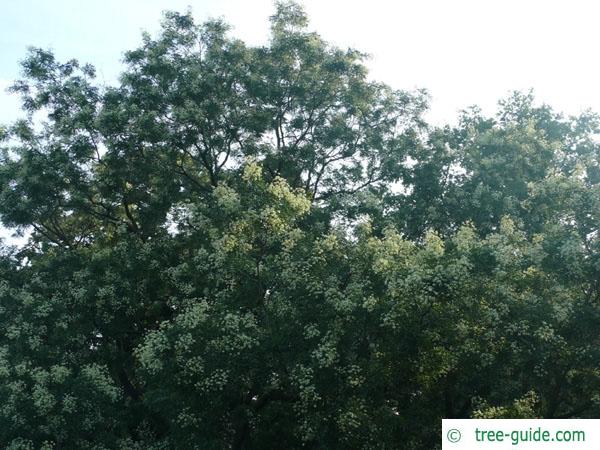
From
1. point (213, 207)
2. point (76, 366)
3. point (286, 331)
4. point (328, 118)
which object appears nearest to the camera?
point (286, 331)

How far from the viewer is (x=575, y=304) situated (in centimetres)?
1661

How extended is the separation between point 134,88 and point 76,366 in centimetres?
1004

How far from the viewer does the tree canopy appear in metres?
15.6

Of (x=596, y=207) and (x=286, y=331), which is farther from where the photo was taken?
(x=596, y=207)

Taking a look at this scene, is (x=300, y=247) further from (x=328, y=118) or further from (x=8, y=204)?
(x=8, y=204)

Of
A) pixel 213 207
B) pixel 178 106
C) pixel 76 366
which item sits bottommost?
pixel 76 366

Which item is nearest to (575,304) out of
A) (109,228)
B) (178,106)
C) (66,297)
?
(178,106)

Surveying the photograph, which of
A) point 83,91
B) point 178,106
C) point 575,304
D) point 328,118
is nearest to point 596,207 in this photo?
point 575,304

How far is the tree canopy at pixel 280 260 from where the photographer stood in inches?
616

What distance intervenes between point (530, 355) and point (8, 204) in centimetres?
1767

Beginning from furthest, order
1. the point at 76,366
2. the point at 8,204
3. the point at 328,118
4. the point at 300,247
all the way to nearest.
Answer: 1. the point at 328,118
2. the point at 8,204
3. the point at 76,366
4. the point at 300,247

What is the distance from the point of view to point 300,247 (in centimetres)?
1686

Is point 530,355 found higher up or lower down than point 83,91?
lower down

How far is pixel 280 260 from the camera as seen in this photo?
1673cm
